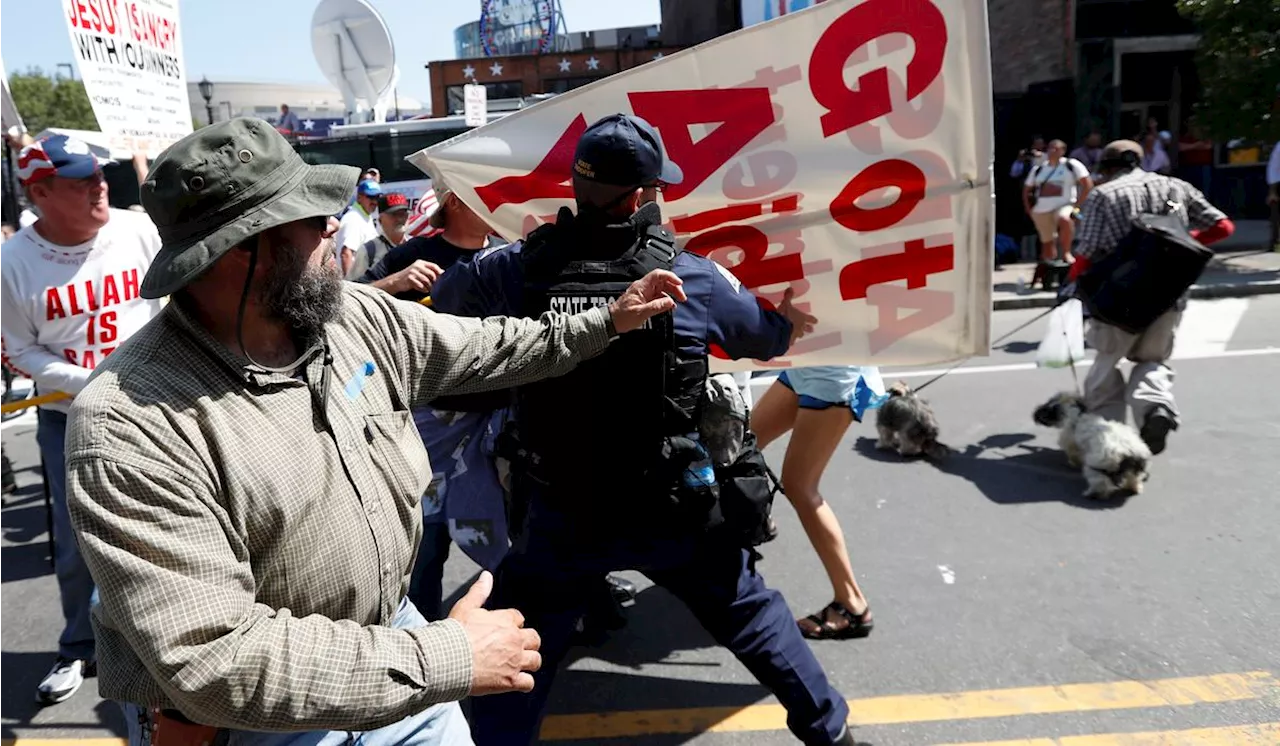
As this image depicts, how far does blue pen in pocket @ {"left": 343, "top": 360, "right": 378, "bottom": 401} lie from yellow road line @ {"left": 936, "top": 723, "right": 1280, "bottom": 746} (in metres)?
2.24

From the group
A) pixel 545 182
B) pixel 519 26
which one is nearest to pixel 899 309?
pixel 545 182

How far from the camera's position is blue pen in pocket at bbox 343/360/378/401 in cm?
185

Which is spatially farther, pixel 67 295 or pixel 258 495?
pixel 67 295

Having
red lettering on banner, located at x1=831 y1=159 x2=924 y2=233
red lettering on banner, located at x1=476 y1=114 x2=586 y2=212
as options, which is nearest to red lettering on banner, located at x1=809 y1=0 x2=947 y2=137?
red lettering on banner, located at x1=831 y1=159 x2=924 y2=233

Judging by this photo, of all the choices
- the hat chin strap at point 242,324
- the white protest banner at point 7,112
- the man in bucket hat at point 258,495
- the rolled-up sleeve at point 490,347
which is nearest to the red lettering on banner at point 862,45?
the rolled-up sleeve at point 490,347

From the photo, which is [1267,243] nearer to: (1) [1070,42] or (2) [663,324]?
(1) [1070,42]

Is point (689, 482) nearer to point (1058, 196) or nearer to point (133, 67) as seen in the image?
point (133, 67)

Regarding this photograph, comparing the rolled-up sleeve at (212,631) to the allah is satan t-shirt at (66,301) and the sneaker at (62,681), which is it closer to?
the allah is satan t-shirt at (66,301)

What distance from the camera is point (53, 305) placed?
11.3ft

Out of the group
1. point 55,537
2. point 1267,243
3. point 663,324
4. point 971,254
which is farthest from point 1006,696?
point 1267,243

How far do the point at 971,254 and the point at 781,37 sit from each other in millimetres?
865

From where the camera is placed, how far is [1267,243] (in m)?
13.9

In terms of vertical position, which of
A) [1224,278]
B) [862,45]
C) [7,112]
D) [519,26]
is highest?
[519,26]

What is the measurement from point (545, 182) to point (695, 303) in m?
0.88
